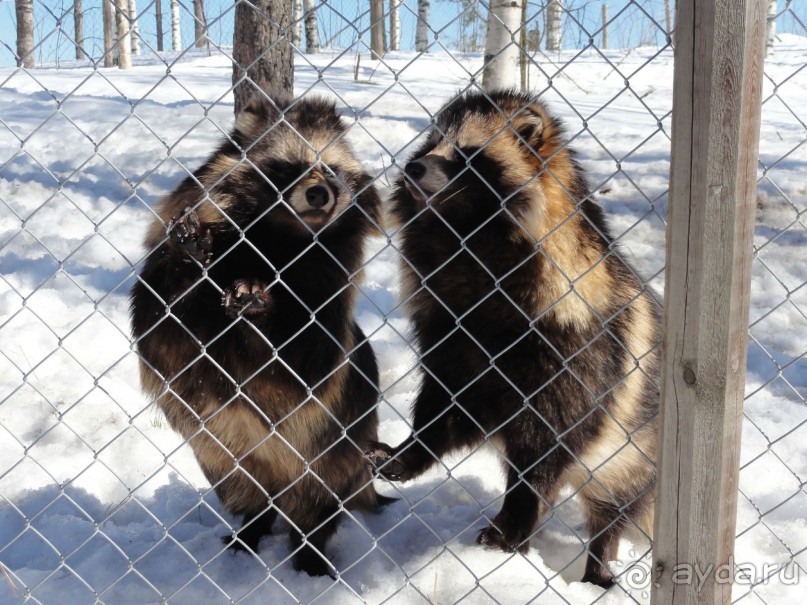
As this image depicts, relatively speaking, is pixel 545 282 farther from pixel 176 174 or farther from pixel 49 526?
pixel 176 174

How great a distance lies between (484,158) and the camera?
3.05 metres

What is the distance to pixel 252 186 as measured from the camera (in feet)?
10.6

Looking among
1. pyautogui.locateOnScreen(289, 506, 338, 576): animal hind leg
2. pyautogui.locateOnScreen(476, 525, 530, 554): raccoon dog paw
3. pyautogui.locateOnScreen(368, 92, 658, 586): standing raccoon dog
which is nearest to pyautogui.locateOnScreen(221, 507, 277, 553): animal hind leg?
pyautogui.locateOnScreen(289, 506, 338, 576): animal hind leg

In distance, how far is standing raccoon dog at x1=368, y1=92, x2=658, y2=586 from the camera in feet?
9.36

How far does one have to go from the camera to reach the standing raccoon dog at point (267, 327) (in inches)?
116

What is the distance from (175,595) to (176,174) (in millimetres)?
5032

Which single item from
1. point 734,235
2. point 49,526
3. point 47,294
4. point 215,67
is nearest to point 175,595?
point 49,526

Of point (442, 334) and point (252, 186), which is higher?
point (252, 186)

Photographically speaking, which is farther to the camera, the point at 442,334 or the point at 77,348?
the point at 77,348

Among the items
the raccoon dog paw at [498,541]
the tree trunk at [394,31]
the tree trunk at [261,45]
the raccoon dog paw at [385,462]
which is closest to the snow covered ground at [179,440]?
the raccoon dog paw at [498,541]

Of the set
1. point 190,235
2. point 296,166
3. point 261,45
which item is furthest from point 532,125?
point 261,45

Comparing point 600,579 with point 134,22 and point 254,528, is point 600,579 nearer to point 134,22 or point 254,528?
point 254,528

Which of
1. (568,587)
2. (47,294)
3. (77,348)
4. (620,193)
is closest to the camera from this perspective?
(568,587)

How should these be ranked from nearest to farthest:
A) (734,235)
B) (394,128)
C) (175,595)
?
(734,235) → (175,595) → (394,128)
